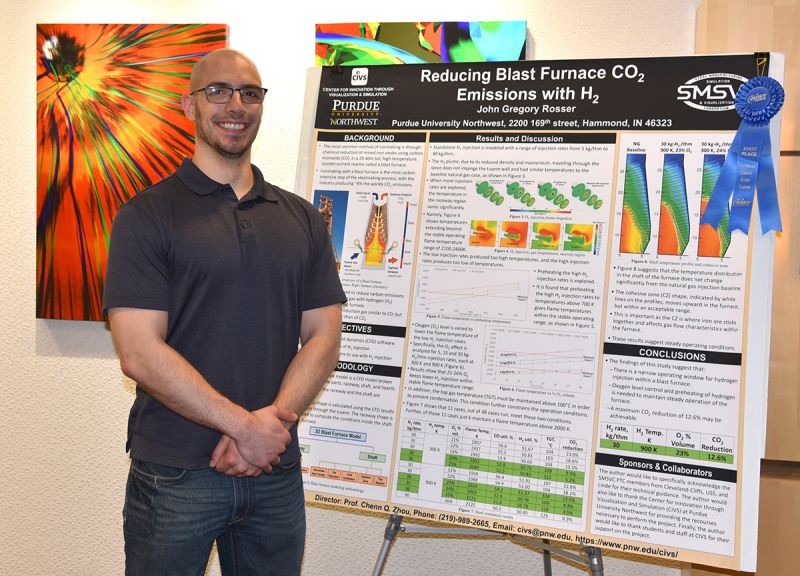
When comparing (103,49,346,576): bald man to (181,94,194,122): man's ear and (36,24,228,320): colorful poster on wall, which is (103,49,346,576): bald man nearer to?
(181,94,194,122): man's ear

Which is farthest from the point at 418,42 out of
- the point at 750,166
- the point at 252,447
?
the point at 252,447

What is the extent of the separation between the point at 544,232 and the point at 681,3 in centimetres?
110

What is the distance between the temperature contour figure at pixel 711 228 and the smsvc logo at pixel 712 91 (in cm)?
13

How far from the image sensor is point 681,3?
96.0 inches

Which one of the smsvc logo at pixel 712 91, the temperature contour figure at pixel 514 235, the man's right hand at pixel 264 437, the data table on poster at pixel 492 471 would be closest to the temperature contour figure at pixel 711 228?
the smsvc logo at pixel 712 91

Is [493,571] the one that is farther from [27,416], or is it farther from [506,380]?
[27,416]

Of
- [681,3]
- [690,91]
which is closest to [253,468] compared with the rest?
[690,91]

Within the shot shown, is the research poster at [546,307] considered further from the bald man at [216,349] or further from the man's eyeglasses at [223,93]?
the man's eyeglasses at [223,93]

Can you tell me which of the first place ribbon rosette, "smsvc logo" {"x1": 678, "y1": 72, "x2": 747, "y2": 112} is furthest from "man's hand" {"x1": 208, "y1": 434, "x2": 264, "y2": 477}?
"smsvc logo" {"x1": 678, "y1": 72, "x2": 747, "y2": 112}

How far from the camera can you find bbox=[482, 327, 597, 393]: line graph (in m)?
1.85

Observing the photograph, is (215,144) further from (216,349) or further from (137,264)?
(216,349)

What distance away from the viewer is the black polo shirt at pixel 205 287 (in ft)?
5.11

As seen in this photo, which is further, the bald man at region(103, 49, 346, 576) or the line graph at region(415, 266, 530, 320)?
the line graph at region(415, 266, 530, 320)

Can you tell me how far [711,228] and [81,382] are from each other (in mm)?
2319
